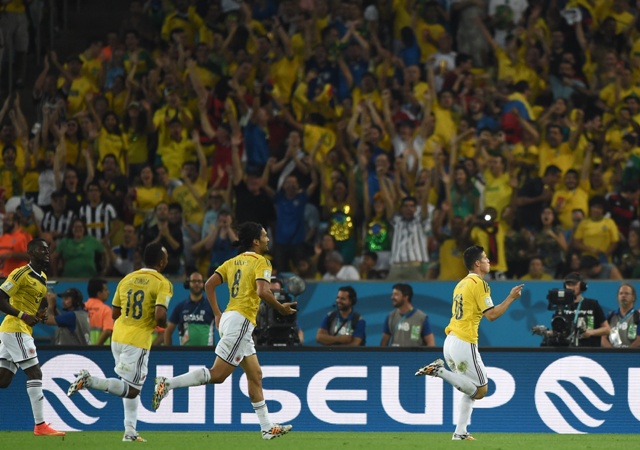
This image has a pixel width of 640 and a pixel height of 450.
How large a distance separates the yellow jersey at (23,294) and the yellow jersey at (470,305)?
4282 millimetres

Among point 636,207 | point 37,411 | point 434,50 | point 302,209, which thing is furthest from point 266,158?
point 37,411

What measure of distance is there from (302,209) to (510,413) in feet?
16.8

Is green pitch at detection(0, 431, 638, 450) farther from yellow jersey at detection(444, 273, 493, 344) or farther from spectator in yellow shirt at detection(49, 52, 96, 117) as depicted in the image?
spectator in yellow shirt at detection(49, 52, 96, 117)

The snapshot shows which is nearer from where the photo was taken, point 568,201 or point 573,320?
point 573,320

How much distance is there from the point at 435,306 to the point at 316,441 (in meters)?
5.58

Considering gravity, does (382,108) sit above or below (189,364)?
above

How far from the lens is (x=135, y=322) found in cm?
1248

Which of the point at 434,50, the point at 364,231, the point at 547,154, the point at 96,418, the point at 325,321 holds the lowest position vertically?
the point at 96,418

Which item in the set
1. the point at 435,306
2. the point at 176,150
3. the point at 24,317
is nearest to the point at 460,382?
the point at 24,317

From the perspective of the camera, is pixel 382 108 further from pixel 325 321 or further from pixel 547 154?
pixel 325 321

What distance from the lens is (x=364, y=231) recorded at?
18.5 m

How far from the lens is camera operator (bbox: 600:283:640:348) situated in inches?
608

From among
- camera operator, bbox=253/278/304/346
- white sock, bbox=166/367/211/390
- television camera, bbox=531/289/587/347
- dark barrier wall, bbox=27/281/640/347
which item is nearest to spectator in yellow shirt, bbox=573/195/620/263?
dark barrier wall, bbox=27/281/640/347

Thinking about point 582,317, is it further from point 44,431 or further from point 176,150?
point 176,150
